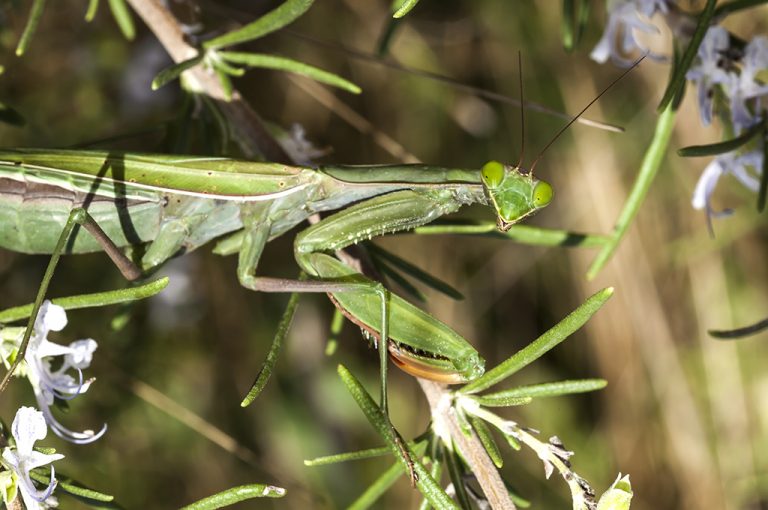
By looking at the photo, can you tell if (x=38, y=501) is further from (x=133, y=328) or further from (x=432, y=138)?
(x=432, y=138)

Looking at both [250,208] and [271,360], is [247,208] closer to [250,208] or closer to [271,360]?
[250,208]

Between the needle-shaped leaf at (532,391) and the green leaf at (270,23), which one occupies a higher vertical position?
the green leaf at (270,23)

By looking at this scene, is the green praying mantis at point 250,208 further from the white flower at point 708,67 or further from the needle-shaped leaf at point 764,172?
the needle-shaped leaf at point 764,172

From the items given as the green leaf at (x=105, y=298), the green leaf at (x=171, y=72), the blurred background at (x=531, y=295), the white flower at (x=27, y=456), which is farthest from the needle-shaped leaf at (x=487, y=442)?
the blurred background at (x=531, y=295)

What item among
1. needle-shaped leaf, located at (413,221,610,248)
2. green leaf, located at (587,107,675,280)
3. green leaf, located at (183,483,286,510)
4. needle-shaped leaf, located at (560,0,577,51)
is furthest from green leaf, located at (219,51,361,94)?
green leaf, located at (183,483,286,510)

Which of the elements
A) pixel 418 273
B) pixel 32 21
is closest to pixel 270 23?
pixel 32 21

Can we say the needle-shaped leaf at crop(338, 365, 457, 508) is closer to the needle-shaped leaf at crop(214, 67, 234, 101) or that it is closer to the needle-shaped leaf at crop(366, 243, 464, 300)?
the needle-shaped leaf at crop(366, 243, 464, 300)
